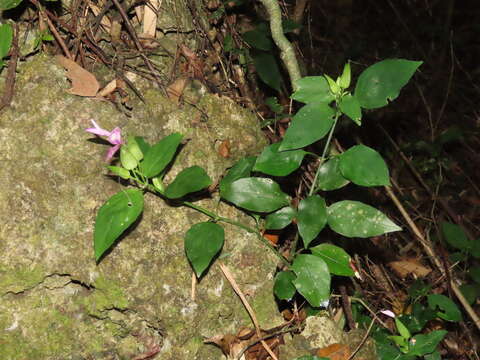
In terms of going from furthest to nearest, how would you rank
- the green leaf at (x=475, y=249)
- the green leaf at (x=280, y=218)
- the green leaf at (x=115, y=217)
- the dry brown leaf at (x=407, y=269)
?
1. the dry brown leaf at (x=407, y=269)
2. the green leaf at (x=475, y=249)
3. the green leaf at (x=280, y=218)
4. the green leaf at (x=115, y=217)

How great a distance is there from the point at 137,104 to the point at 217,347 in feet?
2.86

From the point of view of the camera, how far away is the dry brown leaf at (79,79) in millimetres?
1567

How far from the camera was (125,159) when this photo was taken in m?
1.41

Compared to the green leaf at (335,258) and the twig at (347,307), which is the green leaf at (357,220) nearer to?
the green leaf at (335,258)

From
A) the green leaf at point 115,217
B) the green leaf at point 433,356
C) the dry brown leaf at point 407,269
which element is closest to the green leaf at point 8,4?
the green leaf at point 115,217

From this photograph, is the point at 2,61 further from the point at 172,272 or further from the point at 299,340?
the point at 299,340

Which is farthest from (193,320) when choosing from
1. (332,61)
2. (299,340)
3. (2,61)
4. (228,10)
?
(332,61)

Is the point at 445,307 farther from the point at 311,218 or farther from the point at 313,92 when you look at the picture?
the point at 313,92

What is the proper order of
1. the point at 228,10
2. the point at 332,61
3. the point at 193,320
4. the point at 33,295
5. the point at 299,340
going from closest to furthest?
the point at 33,295
the point at 193,320
the point at 299,340
the point at 228,10
the point at 332,61

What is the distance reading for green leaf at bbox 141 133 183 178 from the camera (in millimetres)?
1429

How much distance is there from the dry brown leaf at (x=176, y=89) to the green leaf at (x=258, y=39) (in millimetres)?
401

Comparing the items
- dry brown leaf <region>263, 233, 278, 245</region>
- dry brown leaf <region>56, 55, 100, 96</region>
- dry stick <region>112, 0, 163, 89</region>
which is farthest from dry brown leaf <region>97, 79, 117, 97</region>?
dry brown leaf <region>263, 233, 278, 245</region>

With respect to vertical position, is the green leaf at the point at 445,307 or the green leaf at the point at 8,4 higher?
the green leaf at the point at 8,4

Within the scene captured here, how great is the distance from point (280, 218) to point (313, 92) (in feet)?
1.44
